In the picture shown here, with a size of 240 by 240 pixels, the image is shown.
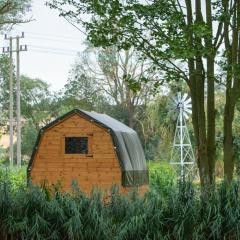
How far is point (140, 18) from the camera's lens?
23.9 feet

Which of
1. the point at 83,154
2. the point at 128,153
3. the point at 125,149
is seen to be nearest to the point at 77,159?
the point at 83,154

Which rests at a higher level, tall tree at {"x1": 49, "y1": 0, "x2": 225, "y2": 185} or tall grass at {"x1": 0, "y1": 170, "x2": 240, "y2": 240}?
tall tree at {"x1": 49, "y1": 0, "x2": 225, "y2": 185}

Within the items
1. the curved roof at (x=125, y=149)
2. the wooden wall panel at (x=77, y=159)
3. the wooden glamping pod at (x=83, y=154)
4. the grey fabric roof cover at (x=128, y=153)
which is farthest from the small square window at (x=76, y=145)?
the grey fabric roof cover at (x=128, y=153)

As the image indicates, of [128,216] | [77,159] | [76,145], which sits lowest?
[128,216]

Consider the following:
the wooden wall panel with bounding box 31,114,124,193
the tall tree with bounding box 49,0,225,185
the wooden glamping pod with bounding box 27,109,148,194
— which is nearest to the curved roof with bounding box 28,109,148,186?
the wooden glamping pod with bounding box 27,109,148,194

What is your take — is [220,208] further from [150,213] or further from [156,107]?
[156,107]

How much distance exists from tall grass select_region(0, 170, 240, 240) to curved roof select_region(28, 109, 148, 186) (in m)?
11.1

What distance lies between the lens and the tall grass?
18.0 ft

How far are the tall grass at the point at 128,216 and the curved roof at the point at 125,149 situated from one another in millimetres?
11072

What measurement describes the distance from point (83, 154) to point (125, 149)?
3.88 feet

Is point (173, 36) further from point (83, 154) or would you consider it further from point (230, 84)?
point (83, 154)

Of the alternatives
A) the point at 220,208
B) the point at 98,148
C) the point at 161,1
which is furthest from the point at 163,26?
the point at 98,148

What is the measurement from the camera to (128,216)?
18.6ft

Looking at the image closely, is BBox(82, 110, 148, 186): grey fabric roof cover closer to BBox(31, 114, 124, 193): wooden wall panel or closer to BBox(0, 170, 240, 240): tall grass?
BBox(31, 114, 124, 193): wooden wall panel
